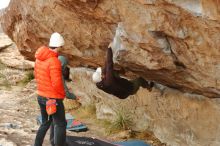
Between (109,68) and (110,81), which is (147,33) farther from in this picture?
(110,81)

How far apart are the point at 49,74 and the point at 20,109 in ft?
14.6

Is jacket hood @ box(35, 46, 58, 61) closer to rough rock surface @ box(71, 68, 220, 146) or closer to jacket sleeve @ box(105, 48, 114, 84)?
jacket sleeve @ box(105, 48, 114, 84)

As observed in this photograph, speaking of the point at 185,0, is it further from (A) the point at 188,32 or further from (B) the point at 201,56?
(B) the point at 201,56

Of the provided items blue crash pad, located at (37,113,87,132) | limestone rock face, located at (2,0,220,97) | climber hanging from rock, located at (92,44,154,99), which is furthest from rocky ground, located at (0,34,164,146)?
climber hanging from rock, located at (92,44,154,99)

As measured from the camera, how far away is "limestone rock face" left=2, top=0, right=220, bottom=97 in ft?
18.2

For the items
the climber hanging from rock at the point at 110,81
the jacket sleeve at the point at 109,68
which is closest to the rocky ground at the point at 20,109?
the climber hanging from rock at the point at 110,81

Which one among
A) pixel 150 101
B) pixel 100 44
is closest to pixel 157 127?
pixel 150 101

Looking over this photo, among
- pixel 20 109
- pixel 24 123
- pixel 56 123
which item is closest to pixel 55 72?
pixel 56 123

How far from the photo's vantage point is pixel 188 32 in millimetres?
5691

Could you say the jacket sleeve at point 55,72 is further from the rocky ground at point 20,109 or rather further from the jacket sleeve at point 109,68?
the rocky ground at point 20,109

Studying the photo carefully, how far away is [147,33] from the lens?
20.0 ft

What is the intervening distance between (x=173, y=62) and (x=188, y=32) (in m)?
0.86

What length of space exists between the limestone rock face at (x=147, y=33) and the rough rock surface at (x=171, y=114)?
0.73ft

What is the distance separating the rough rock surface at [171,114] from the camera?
7.06 meters
